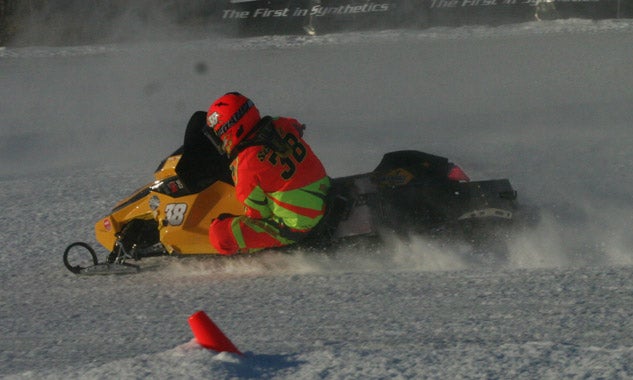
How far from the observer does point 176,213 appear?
7.26 meters

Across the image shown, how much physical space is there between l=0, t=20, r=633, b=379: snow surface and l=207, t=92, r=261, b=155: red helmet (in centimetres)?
103

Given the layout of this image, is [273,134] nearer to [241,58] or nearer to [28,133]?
[28,133]

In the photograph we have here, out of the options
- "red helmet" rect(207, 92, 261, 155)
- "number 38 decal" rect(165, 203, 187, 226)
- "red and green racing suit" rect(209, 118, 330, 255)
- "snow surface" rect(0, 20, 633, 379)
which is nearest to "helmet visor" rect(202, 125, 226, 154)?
"red helmet" rect(207, 92, 261, 155)

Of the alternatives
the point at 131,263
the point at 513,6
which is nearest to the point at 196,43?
the point at 513,6

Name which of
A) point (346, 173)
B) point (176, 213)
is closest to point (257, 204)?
point (176, 213)

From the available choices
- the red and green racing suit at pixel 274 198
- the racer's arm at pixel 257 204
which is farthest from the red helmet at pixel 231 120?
the racer's arm at pixel 257 204

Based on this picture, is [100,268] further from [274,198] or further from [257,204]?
[274,198]

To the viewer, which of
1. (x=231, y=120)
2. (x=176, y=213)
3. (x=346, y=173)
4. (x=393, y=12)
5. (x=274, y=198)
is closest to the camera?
(x=231, y=120)

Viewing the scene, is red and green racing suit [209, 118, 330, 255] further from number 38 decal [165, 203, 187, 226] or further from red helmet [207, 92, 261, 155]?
number 38 decal [165, 203, 187, 226]

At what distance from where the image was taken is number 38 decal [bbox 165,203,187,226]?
7.23 metres

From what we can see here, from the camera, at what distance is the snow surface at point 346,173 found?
527cm

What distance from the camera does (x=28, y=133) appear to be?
13.7 m

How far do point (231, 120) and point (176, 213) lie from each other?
96cm

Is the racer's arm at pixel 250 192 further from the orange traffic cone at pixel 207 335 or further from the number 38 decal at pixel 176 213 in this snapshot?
the orange traffic cone at pixel 207 335
